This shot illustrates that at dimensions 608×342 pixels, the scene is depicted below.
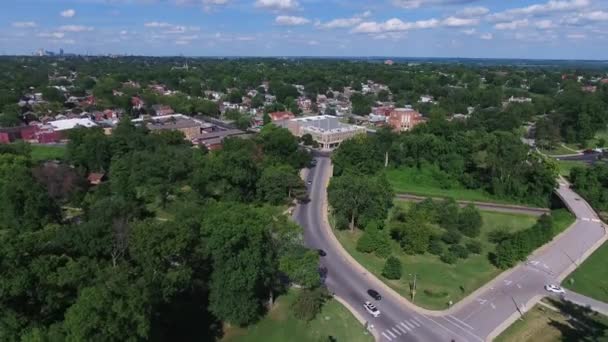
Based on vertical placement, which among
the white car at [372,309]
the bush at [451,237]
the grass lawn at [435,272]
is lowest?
the grass lawn at [435,272]

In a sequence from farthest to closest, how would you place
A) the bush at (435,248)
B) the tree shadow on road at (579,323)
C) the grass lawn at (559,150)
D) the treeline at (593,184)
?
the grass lawn at (559,150)
the treeline at (593,184)
the bush at (435,248)
the tree shadow on road at (579,323)

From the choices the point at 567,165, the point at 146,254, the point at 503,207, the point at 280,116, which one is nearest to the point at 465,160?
the point at 503,207

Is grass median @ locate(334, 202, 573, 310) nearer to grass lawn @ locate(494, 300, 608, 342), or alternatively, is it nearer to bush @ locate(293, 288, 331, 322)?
grass lawn @ locate(494, 300, 608, 342)

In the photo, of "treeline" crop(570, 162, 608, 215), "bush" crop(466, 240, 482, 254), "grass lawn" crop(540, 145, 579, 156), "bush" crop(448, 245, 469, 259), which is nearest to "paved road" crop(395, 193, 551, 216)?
"treeline" crop(570, 162, 608, 215)

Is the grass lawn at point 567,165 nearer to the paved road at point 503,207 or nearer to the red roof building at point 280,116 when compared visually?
the paved road at point 503,207

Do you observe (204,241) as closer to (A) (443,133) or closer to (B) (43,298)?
(B) (43,298)

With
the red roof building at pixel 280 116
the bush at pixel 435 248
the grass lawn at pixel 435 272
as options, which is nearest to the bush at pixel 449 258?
the grass lawn at pixel 435 272

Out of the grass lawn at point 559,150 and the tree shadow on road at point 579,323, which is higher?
the grass lawn at point 559,150
